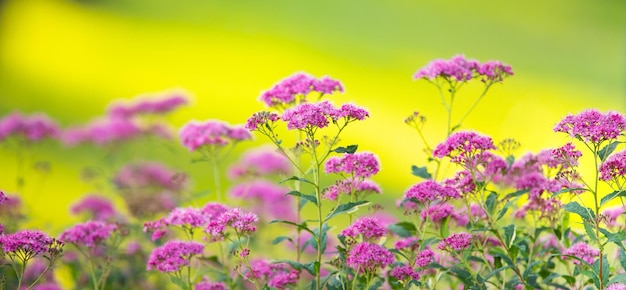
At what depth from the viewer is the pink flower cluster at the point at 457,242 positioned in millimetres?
2738

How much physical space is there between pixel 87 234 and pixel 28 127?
6.40 feet

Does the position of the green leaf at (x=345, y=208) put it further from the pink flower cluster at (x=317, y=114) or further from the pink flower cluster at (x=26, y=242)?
the pink flower cluster at (x=26, y=242)

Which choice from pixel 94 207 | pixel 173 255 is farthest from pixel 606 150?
pixel 94 207

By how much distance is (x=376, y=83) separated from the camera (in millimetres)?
12945

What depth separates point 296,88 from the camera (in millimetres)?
3160

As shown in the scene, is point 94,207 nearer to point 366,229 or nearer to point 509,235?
point 366,229

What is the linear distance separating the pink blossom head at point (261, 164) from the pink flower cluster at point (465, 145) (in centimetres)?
168

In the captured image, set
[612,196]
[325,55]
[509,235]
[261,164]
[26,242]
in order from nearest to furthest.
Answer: [612,196] → [26,242] → [509,235] → [261,164] → [325,55]

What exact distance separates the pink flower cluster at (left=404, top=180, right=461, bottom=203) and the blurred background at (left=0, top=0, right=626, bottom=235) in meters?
6.96

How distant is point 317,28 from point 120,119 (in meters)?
9.11

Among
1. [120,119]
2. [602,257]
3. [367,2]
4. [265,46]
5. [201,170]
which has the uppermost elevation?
[367,2]

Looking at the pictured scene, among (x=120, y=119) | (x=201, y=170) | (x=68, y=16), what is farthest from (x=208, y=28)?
(x=120, y=119)

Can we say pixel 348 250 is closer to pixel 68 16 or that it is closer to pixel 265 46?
pixel 265 46

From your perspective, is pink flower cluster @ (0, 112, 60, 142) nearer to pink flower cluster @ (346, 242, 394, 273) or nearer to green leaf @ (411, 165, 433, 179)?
green leaf @ (411, 165, 433, 179)
